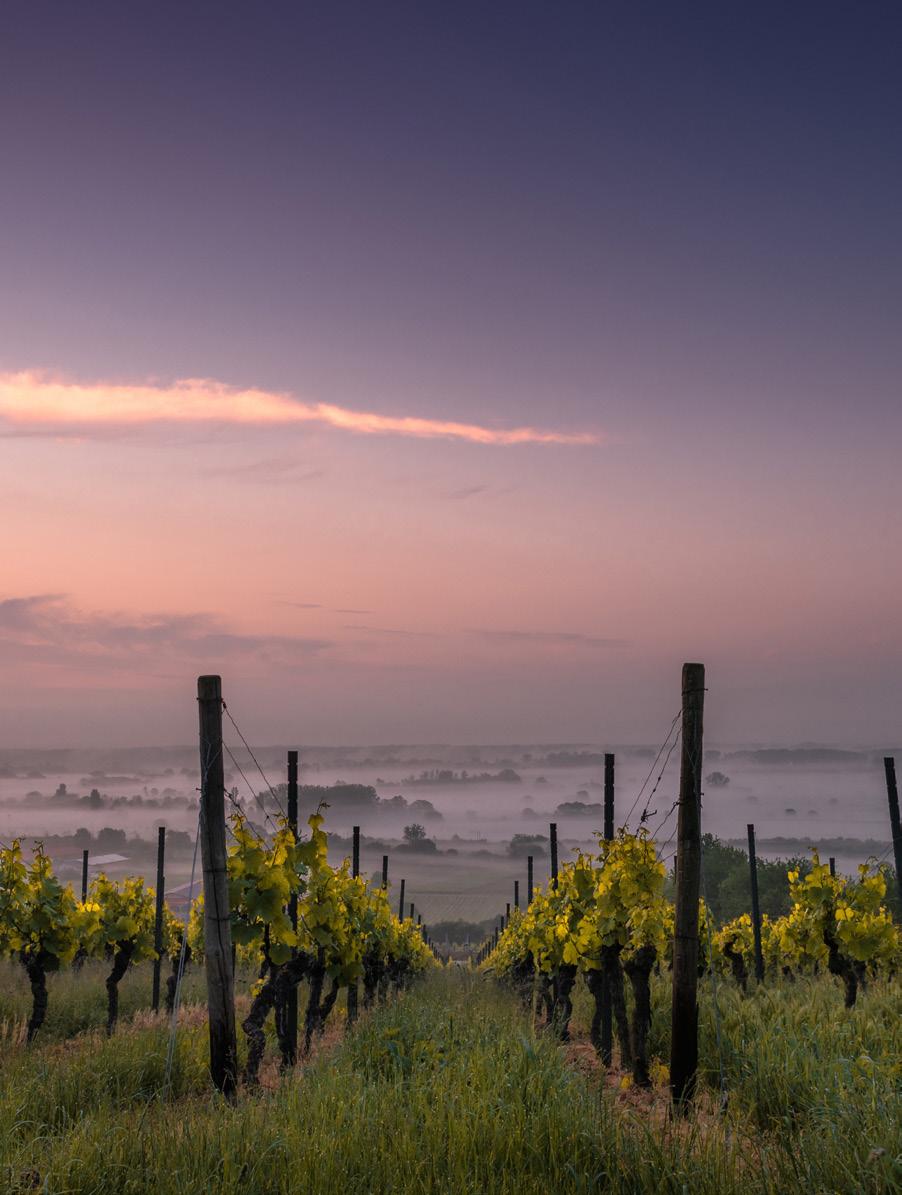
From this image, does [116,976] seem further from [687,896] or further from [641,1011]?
[687,896]

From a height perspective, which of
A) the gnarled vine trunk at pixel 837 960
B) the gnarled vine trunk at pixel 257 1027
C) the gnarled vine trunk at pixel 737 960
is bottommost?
the gnarled vine trunk at pixel 737 960

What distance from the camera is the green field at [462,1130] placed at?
16.2 ft

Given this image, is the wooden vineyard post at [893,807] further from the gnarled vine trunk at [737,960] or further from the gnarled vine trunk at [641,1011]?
the gnarled vine trunk at [641,1011]

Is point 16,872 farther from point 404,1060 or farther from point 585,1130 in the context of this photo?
point 585,1130

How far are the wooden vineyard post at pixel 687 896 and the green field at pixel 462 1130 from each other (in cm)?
43

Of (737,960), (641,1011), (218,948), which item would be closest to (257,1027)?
(218,948)

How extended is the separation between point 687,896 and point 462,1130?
374cm

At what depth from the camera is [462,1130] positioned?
209 inches

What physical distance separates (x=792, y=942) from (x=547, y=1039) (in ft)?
29.0

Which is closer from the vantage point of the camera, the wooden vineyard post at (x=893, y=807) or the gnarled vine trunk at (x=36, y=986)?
the gnarled vine trunk at (x=36, y=986)

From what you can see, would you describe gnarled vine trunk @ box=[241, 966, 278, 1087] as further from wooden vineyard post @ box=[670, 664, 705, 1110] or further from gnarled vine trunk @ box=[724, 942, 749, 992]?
gnarled vine trunk @ box=[724, 942, 749, 992]

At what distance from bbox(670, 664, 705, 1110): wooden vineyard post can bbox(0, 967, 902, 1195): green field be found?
1.41 ft

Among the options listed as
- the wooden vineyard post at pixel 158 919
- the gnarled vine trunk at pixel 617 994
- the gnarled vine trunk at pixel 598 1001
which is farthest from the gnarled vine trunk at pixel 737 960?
the wooden vineyard post at pixel 158 919

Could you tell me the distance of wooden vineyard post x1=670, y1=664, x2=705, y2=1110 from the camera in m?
8.21
